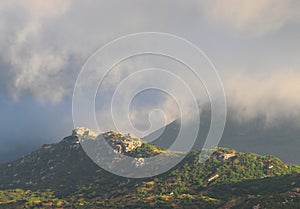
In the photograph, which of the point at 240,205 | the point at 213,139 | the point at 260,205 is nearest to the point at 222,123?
the point at 213,139

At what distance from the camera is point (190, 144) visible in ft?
404

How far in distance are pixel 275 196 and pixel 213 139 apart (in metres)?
86.0

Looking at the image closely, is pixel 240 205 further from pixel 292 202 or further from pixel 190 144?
pixel 190 144

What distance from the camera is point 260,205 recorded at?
176 m

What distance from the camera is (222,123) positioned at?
398ft

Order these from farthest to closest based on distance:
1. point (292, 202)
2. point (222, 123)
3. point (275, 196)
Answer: point (275, 196) < point (292, 202) < point (222, 123)

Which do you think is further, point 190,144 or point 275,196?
point 275,196

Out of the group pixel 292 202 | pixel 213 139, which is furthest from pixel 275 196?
pixel 213 139

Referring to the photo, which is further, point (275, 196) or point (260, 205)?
point (275, 196)

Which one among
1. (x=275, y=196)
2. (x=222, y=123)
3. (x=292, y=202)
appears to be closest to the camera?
(x=222, y=123)

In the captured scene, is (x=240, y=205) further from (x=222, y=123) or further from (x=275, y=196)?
(x=222, y=123)

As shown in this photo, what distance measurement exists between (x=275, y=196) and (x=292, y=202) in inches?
568

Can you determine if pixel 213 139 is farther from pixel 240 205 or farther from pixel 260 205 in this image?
pixel 240 205

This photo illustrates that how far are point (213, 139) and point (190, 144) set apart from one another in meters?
8.37
